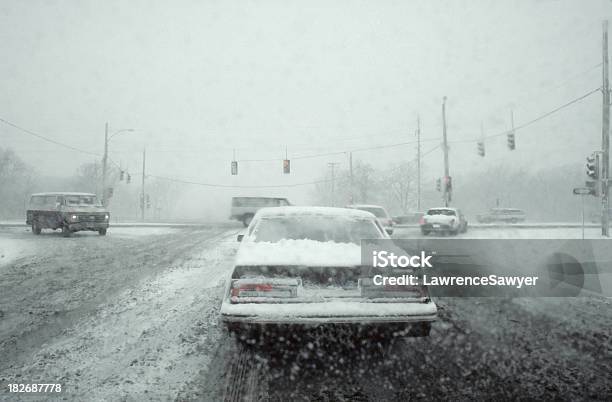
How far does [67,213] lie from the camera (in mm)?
17656

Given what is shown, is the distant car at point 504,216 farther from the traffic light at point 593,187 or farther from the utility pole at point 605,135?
the traffic light at point 593,187

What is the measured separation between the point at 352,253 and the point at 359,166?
6767 cm

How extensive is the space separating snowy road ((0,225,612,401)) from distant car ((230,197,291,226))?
2206 centimetres

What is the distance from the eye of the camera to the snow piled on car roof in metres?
3.95

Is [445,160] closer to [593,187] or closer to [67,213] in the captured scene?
[593,187]

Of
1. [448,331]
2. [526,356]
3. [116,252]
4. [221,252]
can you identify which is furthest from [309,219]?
[116,252]

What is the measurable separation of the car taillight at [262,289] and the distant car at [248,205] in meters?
25.1

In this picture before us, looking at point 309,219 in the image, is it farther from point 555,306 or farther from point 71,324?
point 555,306

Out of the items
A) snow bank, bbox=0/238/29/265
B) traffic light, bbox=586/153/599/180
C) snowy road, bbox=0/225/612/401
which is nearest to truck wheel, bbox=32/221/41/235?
snow bank, bbox=0/238/29/265

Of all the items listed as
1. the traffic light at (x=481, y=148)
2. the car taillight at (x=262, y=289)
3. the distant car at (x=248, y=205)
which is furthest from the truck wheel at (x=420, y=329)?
the traffic light at (x=481, y=148)

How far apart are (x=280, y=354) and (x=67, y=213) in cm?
1637

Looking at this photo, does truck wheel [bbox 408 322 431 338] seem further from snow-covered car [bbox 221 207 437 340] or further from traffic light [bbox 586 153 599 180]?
traffic light [bbox 586 153 599 180]

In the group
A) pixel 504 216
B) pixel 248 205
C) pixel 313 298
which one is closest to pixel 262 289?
pixel 313 298

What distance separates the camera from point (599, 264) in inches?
395
